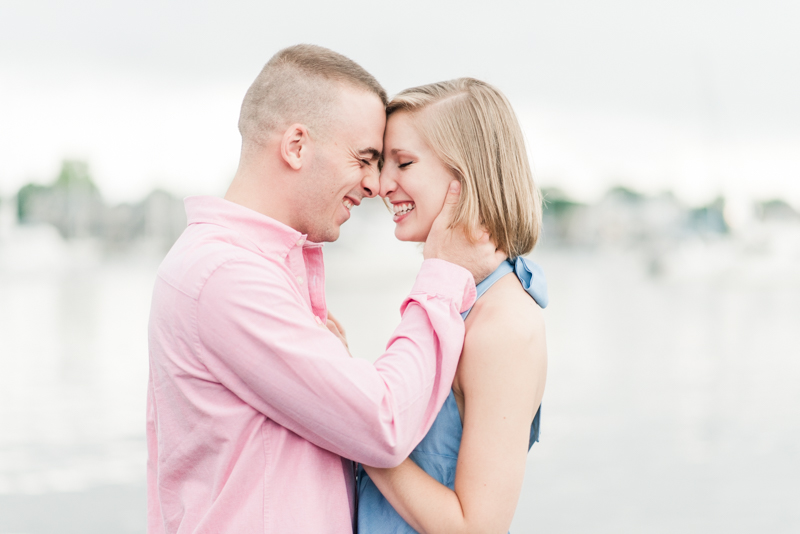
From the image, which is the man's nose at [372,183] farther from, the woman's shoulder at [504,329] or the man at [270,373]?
the woman's shoulder at [504,329]

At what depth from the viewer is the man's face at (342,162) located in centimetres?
228

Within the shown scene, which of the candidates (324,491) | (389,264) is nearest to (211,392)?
(324,491)

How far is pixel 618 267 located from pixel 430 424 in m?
44.5

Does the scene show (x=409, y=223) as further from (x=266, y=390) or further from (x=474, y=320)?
(x=266, y=390)

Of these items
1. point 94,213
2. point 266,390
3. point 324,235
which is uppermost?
point 324,235

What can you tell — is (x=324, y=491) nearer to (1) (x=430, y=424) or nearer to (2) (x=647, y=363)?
(1) (x=430, y=424)

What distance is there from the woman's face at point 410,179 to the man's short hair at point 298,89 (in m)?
0.18

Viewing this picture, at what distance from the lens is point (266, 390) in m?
1.78

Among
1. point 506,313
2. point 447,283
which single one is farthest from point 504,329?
point 447,283

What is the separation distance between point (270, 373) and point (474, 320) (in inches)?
24.4

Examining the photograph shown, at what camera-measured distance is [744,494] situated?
6.57 m

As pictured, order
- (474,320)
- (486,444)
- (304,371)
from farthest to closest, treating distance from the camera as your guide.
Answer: (474,320)
(486,444)
(304,371)

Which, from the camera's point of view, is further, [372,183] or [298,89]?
[372,183]

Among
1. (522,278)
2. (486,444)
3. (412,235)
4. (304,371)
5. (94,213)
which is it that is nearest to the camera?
(304,371)
